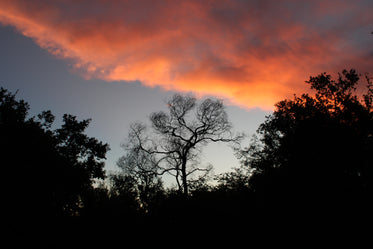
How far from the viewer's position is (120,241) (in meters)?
11.1

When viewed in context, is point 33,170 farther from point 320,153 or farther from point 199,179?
point 320,153

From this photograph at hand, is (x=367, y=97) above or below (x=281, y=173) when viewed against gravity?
above

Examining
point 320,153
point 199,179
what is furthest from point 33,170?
point 320,153

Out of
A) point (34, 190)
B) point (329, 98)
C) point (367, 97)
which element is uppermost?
point (329, 98)

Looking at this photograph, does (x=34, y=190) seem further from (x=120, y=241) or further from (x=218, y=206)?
(x=218, y=206)

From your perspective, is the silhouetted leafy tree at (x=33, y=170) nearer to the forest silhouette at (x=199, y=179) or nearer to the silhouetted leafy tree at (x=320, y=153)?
the forest silhouette at (x=199, y=179)

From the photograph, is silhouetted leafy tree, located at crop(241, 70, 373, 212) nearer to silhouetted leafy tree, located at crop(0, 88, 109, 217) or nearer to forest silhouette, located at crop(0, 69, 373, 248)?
forest silhouette, located at crop(0, 69, 373, 248)

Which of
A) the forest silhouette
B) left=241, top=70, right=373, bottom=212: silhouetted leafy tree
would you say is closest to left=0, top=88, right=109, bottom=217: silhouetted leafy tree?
the forest silhouette

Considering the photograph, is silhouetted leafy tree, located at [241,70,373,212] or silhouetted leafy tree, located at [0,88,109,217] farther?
silhouetted leafy tree, located at [0,88,109,217]

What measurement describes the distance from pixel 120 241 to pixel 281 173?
9.56 meters

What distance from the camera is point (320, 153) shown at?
18.5 meters

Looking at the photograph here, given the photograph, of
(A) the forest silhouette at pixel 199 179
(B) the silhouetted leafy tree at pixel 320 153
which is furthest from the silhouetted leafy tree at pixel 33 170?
(B) the silhouetted leafy tree at pixel 320 153

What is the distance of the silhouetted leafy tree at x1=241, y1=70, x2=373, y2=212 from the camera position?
33.8 ft

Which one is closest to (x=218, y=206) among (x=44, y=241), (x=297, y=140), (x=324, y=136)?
(x=44, y=241)
